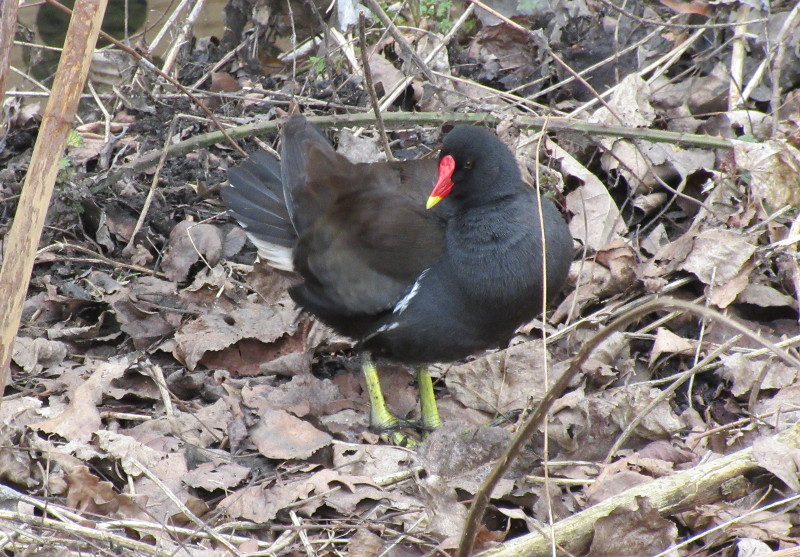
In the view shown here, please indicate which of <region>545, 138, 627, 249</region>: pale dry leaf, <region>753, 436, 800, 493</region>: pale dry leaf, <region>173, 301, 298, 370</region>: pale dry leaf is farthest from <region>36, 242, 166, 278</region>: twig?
<region>753, 436, 800, 493</region>: pale dry leaf

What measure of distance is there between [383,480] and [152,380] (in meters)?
1.26

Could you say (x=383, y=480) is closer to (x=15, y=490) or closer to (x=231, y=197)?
(x=15, y=490)

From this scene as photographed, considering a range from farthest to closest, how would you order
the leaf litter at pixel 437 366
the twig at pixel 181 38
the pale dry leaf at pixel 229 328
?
the twig at pixel 181 38
the pale dry leaf at pixel 229 328
the leaf litter at pixel 437 366

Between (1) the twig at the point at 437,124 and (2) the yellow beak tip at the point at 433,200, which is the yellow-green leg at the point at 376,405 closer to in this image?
(2) the yellow beak tip at the point at 433,200

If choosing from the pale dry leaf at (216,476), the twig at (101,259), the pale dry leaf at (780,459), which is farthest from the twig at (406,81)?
the pale dry leaf at (780,459)

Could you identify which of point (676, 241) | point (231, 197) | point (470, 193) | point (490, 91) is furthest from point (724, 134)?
point (231, 197)

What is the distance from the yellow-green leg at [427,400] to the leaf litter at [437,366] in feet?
0.46

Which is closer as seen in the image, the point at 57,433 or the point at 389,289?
the point at 57,433

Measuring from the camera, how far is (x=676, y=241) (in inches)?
171

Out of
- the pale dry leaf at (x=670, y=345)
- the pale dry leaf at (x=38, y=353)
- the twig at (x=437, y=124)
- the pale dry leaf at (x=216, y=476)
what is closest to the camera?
the pale dry leaf at (x=216, y=476)

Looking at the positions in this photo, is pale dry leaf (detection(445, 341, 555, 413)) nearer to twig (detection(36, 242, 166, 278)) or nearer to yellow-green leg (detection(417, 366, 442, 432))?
yellow-green leg (detection(417, 366, 442, 432))

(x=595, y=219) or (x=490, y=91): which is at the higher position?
(x=490, y=91)

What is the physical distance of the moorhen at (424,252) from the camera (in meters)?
3.57

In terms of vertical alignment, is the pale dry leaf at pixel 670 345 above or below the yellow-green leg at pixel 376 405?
above
